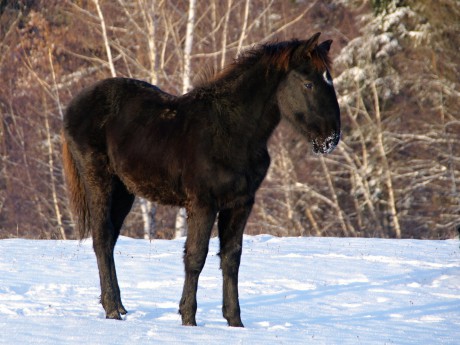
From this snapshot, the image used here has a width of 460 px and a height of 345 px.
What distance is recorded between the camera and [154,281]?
10.1m

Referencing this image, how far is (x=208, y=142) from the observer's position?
769 cm

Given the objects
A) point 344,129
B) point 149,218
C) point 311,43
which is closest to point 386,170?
point 344,129

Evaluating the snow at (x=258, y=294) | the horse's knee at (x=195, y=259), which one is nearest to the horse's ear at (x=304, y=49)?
the horse's knee at (x=195, y=259)

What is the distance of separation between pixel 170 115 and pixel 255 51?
1.01 metres

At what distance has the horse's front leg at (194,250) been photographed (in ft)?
24.8

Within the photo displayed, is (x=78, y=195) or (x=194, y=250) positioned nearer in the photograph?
(x=194, y=250)

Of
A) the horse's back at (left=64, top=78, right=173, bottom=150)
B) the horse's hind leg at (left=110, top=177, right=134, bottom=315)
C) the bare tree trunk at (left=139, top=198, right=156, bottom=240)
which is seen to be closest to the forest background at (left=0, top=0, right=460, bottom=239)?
the bare tree trunk at (left=139, top=198, right=156, bottom=240)

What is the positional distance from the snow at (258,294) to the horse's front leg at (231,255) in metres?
0.21

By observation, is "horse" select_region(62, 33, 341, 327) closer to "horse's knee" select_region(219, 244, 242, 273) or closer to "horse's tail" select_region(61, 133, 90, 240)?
"horse's knee" select_region(219, 244, 242, 273)

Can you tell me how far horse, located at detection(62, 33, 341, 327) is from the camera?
763 cm

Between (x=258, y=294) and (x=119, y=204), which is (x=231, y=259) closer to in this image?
(x=119, y=204)

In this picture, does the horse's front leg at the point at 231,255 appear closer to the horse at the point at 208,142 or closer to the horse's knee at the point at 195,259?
the horse at the point at 208,142

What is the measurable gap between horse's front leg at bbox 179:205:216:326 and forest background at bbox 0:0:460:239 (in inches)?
755

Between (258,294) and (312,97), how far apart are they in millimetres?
2896
